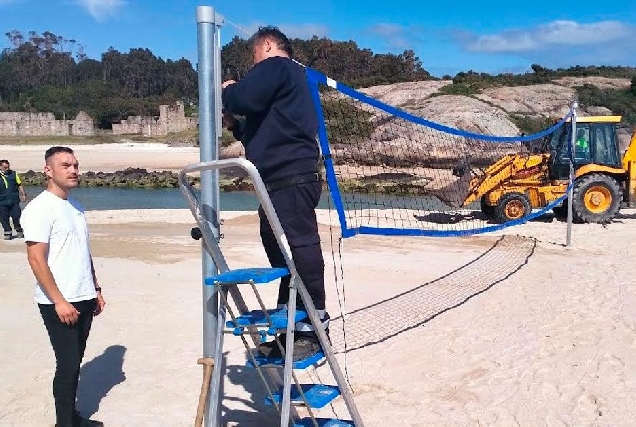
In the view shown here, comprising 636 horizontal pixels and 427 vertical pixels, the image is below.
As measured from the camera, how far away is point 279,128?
3.50m

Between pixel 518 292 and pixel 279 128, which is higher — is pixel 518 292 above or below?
below

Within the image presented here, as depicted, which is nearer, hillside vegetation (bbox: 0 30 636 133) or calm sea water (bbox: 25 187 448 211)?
calm sea water (bbox: 25 187 448 211)

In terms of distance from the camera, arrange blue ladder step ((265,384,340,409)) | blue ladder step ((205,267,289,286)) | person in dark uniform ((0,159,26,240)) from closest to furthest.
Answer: blue ladder step ((205,267,289,286)) → blue ladder step ((265,384,340,409)) → person in dark uniform ((0,159,26,240))

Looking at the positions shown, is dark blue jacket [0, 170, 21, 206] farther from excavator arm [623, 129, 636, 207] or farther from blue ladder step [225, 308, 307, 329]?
excavator arm [623, 129, 636, 207]

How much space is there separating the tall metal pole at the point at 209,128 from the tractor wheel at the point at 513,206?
434 inches

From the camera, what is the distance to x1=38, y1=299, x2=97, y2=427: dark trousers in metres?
3.89

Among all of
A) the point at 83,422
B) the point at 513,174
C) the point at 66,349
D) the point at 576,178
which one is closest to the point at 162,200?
the point at 513,174

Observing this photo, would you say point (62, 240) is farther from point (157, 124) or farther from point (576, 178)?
point (157, 124)

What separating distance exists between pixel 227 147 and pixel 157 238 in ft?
84.0

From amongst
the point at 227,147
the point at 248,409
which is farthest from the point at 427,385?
the point at 227,147

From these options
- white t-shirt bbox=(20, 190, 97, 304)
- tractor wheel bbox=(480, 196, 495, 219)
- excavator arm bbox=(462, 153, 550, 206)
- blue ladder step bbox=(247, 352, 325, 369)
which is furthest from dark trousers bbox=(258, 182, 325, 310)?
tractor wheel bbox=(480, 196, 495, 219)

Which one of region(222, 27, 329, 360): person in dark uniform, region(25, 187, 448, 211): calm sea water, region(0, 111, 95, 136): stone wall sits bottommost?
region(25, 187, 448, 211): calm sea water

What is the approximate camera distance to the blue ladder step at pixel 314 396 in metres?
3.42

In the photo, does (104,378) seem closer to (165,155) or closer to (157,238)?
(157,238)
